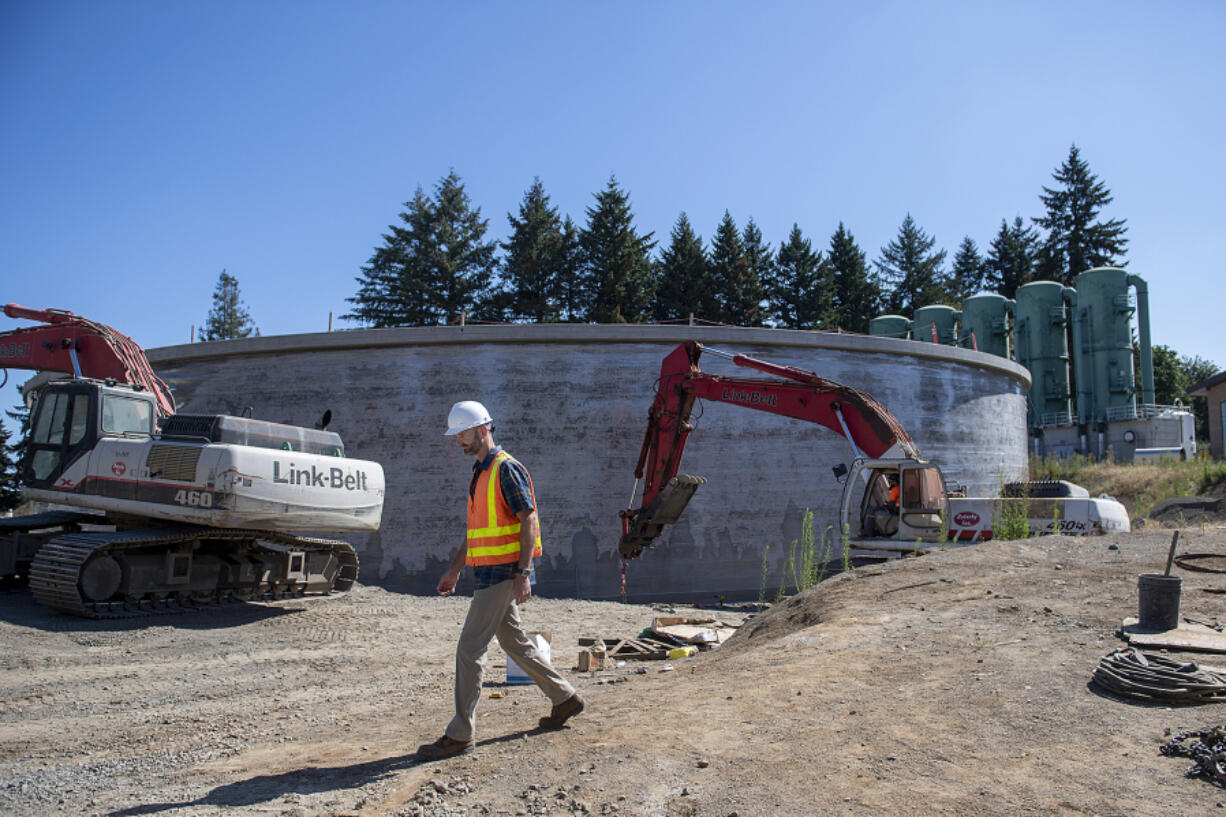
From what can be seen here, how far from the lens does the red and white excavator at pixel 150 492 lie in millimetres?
9742

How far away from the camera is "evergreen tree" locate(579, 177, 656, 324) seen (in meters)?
38.5

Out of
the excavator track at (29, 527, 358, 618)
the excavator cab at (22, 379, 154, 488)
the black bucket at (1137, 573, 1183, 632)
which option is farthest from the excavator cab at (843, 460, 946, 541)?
the excavator cab at (22, 379, 154, 488)

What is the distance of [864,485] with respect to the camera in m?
13.6

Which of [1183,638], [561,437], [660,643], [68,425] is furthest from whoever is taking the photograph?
[561,437]

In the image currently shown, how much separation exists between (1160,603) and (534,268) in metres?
36.1

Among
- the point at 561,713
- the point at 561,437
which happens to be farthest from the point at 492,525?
the point at 561,437

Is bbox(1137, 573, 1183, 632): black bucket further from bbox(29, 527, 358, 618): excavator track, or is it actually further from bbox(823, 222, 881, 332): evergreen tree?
bbox(823, 222, 881, 332): evergreen tree

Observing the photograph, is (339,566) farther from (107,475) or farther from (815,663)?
(815,663)

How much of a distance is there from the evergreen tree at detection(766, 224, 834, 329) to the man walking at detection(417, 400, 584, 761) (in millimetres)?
40859

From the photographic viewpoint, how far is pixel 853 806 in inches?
136

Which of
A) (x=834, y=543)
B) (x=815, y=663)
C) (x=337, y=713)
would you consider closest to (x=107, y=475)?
(x=337, y=713)

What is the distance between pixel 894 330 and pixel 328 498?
30.7 metres

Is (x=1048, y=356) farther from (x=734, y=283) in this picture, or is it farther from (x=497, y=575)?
(x=497, y=575)

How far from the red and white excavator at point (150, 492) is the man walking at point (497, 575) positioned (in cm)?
599
